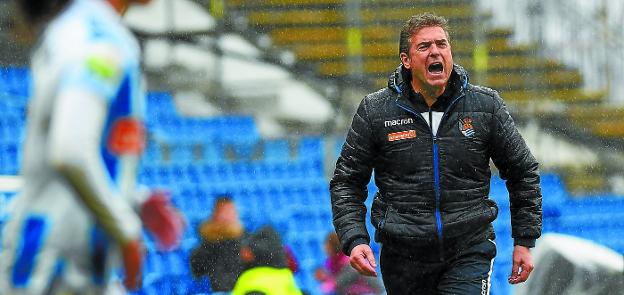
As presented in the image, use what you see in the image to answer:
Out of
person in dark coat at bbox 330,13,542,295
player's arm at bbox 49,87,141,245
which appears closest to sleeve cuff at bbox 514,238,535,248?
person in dark coat at bbox 330,13,542,295

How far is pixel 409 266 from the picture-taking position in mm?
3791

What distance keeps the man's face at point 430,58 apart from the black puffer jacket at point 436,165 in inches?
2.1

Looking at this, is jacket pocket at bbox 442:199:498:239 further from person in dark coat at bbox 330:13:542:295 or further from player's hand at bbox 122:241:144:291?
player's hand at bbox 122:241:144:291

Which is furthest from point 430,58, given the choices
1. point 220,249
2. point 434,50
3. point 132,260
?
point 220,249

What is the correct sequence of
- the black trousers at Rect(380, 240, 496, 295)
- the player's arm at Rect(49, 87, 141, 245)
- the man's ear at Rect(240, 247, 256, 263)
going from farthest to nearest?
the man's ear at Rect(240, 247, 256, 263) → the black trousers at Rect(380, 240, 496, 295) → the player's arm at Rect(49, 87, 141, 245)

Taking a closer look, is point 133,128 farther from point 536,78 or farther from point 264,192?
point 536,78

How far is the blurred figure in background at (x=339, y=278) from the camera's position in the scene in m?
7.05

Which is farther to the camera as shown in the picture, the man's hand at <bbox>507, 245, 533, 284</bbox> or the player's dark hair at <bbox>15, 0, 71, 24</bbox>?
the man's hand at <bbox>507, 245, 533, 284</bbox>

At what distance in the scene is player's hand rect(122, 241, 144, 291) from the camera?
2070mm

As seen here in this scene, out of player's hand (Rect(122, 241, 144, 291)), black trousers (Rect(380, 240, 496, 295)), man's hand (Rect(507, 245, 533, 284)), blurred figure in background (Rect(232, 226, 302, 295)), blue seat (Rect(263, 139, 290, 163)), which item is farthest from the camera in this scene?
blue seat (Rect(263, 139, 290, 163))

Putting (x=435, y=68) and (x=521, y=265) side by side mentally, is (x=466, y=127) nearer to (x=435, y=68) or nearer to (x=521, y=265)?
(x=435, y=68)

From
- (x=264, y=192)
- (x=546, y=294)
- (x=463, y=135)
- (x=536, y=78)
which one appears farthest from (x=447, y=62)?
(x=536, y=78)

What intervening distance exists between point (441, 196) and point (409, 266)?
0.86ft

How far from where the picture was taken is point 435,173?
3760mm
